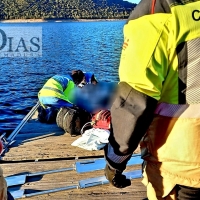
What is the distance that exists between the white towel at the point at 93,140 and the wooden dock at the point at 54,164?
0.24 feet

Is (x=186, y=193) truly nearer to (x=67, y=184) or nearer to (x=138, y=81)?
(x=138, y=81)

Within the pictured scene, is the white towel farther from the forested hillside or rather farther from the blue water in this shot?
the forested hillside

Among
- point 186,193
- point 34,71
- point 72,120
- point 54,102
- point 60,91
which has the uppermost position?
point 186,193

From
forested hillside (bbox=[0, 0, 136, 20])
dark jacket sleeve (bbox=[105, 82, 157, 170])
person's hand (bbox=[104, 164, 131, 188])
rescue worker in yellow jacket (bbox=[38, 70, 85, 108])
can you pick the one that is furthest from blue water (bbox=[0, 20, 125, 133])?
forested hillside (bbox=[0, 0, 136, 20])

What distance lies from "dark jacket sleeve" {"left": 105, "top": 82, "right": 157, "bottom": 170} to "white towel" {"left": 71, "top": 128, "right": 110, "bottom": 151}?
9.05 feet

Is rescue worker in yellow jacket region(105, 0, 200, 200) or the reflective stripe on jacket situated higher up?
rescue worker in yellow jacket region(105, 0, 200, 200)

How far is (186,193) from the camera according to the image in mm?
1896

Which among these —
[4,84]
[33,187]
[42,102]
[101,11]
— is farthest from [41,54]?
[101,11]

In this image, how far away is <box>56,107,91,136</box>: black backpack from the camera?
548 cm

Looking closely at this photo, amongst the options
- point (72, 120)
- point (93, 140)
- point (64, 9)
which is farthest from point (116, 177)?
point (64, 9)

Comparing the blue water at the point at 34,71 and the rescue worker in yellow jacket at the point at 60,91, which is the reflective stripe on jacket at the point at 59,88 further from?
the blue water at the point at 34,71

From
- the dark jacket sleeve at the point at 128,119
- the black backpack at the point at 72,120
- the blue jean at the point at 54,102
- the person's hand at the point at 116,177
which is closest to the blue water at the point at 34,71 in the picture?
the blue jean at the point at 54,102

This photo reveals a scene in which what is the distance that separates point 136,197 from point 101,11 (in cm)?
10300

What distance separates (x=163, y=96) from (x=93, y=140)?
313 centimetres
